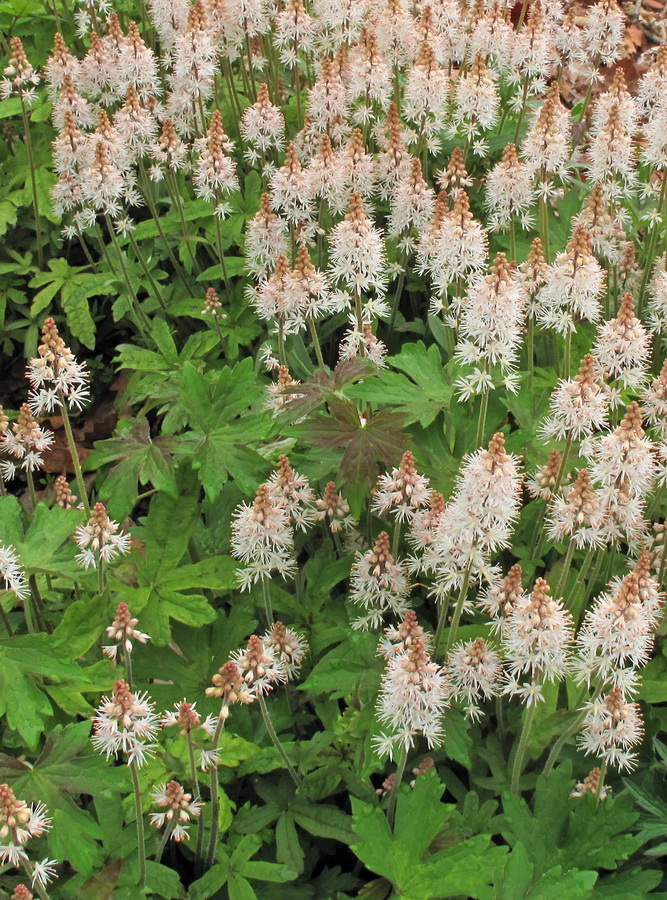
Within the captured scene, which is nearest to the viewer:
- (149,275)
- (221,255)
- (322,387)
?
(322,387)

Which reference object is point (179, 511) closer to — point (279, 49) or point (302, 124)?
point (302, 124)

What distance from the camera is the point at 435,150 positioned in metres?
5.03

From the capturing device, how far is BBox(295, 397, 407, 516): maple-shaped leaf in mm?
3291

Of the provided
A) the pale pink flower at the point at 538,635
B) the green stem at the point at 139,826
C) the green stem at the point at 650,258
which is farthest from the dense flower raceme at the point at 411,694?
the green stem at the point at 650,258

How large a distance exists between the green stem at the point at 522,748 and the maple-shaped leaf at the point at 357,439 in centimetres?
88

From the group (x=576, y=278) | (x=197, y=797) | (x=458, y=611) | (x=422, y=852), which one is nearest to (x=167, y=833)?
(x=197, y=797)

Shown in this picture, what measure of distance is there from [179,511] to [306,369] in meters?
A: 1.02

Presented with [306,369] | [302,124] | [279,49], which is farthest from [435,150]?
[306,369]

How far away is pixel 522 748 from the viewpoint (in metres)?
2.98

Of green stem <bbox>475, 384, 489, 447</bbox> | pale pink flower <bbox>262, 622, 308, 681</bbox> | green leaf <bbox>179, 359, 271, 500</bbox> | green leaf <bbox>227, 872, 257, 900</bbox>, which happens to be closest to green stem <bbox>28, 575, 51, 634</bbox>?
green leaf <bbox>179, 359, 271, 500</bbox>

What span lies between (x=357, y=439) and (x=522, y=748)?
1.19 meters

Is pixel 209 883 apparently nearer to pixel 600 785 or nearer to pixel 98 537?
pixel 98 537

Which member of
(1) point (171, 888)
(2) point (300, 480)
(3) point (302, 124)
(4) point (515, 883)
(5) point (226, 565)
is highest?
(3) point (302, 124)

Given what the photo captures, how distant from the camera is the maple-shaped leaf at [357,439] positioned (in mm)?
3291
